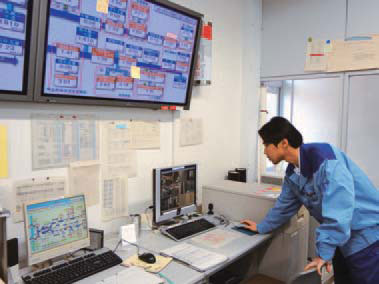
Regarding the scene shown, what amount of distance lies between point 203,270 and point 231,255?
0.81 ft

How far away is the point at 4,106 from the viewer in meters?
1.55

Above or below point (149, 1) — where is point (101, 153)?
below

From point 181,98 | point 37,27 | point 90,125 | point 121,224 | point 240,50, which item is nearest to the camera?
point 37,27

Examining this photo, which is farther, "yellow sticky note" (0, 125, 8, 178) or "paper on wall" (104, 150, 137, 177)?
"paper on wall" (104, 150, 137, 177)

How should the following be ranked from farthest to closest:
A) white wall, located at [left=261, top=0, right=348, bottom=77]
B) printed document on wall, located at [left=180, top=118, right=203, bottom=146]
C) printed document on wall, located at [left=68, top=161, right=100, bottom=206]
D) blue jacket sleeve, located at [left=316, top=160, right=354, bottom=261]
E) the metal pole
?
1. white wall, located at [left=261, top=0, right=348, bottom=77]
2. printed document on wall, located at [left=180, top=118, right=203, bottom=146]
3. printed document on wall, located at [left=68, top=161, right=100, bottom=206]
4. blue jacket sleeve, located at [left=316, top=160, right=354, bottom=261]
5. the metal pole

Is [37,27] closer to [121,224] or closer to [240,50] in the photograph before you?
[121,224]

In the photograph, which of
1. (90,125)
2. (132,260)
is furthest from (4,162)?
(132,260)

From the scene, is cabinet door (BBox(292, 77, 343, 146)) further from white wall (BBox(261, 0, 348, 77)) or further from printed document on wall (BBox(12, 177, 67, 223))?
printed document on wall (BBox(12, 177, 67, 223))

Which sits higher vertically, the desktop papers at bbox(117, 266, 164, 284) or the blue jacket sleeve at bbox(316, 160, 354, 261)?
the blue jacket sleeve at bbox(316, 160, 354, 261)

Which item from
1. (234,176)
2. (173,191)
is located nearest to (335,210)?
(173,191)

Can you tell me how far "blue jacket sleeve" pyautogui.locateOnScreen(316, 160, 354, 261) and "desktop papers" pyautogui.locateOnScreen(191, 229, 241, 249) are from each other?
1.82 feet

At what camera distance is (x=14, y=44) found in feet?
4.75

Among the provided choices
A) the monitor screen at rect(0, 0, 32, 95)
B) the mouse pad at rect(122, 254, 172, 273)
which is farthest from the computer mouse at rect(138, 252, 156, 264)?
the monitor screen at rect(0, 0, 32, 95)

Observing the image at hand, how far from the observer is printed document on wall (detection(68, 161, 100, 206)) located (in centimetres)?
182
